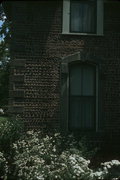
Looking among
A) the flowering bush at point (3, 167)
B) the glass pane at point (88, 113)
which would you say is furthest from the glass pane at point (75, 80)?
the flowering bush at point (3, 167)

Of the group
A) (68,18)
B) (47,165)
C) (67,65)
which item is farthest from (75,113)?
(47,165)

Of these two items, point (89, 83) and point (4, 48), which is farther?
point (4, 48)

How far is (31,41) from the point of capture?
11945mm

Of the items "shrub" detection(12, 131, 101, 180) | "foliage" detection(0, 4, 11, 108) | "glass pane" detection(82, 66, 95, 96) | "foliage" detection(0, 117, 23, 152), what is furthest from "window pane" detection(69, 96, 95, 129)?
"foliage" detection(0, 4, 11, 108)

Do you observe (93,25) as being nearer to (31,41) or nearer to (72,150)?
(31,41)

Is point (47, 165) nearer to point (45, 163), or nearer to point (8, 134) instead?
point (45, 163)

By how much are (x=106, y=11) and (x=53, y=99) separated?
144 inches

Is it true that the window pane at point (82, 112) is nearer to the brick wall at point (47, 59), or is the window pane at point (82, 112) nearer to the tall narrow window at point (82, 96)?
the tall narrow window at point (82, 96)

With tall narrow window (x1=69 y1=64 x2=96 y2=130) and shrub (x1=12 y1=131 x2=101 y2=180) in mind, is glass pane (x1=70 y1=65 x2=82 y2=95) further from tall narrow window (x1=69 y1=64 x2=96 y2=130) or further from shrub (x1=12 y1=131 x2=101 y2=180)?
shrub (x1=12 y1=131 x2=101 y2=180)

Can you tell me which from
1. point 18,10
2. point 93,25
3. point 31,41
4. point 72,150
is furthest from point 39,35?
point 72,150

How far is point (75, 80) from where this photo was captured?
40.3 ft

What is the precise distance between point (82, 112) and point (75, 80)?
3.74 feet

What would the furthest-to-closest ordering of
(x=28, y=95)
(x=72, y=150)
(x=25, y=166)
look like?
(x=28, y=95) < (x=72, y=150) < (x=25, y=166)

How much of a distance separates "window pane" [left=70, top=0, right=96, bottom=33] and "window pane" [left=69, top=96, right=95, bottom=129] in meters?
2.45
